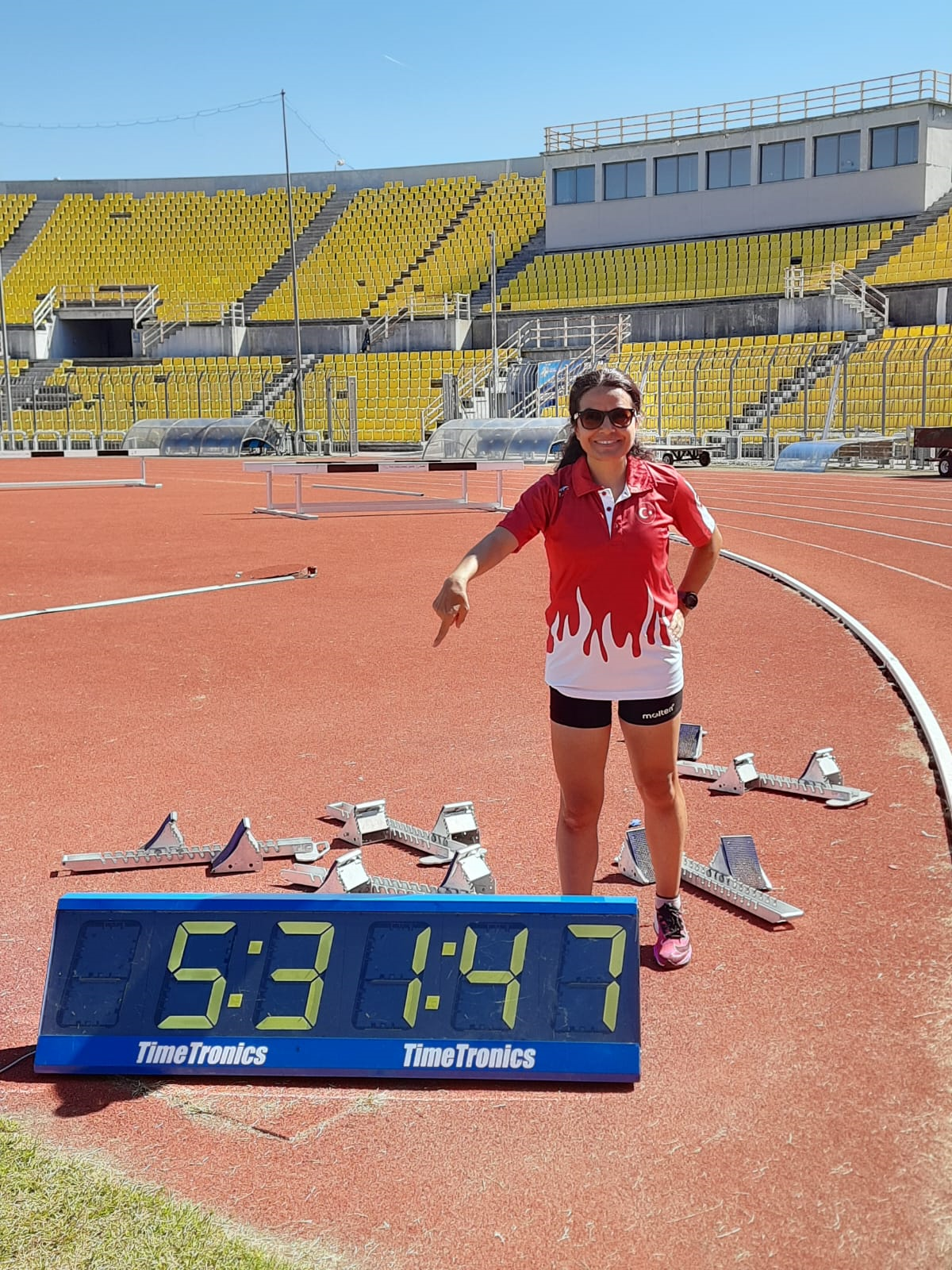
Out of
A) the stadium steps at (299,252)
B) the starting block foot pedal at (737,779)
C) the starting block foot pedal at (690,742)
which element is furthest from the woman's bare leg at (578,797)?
the stadium steps at (299,252)

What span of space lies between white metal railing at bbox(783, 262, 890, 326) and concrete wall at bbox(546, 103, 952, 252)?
454 cm

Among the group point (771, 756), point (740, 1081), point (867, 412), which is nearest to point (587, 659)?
point (740, 1081)

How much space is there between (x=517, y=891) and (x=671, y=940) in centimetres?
71

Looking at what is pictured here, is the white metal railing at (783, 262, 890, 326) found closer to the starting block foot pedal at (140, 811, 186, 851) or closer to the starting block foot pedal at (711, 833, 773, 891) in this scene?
the starting block foot pedal at (711, 833, 773, 891)

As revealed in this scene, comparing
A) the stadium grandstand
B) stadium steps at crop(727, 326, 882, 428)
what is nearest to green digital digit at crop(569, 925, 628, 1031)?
the stadium grandstand

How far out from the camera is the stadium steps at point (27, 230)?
59688 mm

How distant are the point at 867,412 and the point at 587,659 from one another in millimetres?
32269

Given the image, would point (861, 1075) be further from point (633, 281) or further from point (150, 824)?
point (633, 281)

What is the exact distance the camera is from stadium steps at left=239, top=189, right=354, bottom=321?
54.3m

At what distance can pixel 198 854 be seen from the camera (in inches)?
195

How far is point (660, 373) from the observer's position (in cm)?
3625

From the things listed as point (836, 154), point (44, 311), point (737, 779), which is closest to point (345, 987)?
point (737, 779)

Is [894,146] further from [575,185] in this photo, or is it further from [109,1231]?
[109,1231]

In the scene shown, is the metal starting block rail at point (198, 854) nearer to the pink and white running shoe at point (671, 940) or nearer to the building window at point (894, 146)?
the pink and white running shoe at point (671, 940)
